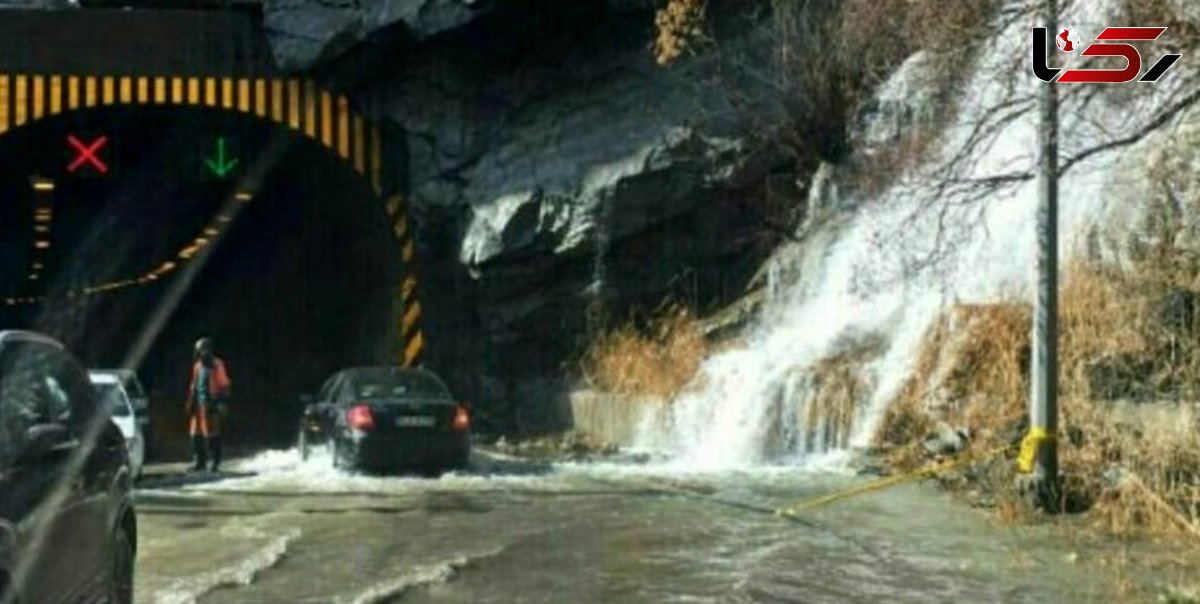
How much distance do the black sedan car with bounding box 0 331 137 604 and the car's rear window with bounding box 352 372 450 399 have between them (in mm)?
12059

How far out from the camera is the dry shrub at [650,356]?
1036 inches

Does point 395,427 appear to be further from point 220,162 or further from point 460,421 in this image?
point 220,162

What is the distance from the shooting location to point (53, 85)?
99.0 ft

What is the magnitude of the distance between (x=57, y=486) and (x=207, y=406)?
15.0 metres

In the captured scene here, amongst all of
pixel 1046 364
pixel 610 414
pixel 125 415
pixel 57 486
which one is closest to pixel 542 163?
pixel 610 414

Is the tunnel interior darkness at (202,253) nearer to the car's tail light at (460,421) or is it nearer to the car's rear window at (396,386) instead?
the car's rear window at (396,386)

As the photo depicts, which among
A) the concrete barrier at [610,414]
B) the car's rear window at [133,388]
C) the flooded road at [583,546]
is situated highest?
the car's rear window at [133,388]

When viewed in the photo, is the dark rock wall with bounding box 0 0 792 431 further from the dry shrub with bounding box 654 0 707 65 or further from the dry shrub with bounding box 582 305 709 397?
the dry shrub with bounding box 654 0 707 65

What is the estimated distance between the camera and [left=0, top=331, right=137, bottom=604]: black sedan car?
752 centimetres

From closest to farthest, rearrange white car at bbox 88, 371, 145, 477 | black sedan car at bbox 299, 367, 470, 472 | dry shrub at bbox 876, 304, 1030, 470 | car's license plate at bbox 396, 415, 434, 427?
dry shrub at bbox 876, 304, 1030, 470
white car at bbox 88, 371, 145, 477
black sedan car at bbox 299, 367, 470, 472
car's license plate at bbox 396, 415, 434, 427

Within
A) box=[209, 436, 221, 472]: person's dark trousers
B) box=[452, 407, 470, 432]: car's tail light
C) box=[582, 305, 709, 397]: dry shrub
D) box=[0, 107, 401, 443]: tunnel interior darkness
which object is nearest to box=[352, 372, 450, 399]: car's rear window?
box=[452, 407, 470, 432]: car's tail light

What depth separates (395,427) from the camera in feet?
70.4

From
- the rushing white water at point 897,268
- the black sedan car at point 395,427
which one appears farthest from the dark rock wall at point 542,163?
the black sedan car at point 395,427

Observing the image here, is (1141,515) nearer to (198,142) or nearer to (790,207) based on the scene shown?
(790,207)
